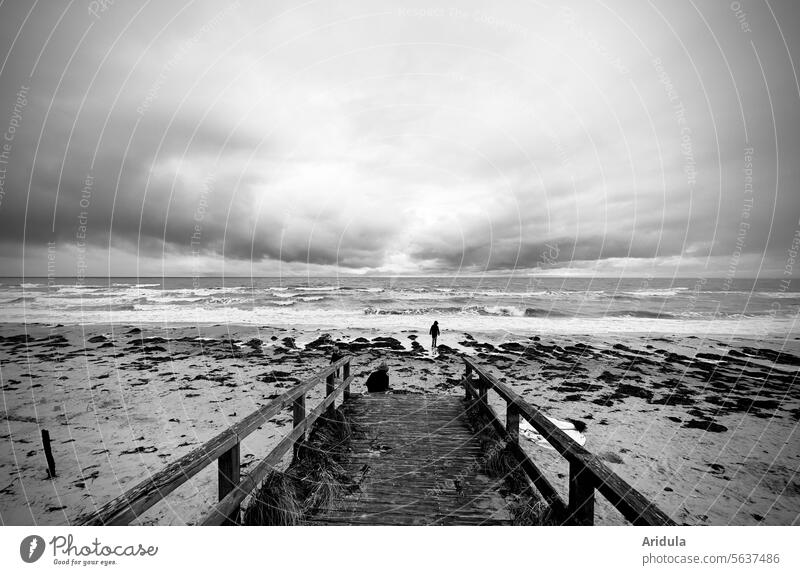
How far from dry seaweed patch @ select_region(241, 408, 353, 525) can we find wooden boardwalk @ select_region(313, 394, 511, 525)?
173mm

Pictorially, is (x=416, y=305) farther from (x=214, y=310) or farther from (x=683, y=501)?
(x=683, y=501)

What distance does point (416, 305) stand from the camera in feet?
129

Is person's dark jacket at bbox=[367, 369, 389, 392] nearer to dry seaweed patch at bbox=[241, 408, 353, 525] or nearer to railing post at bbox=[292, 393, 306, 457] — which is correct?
dry seaweed patch at bbox=[241, 408, 353, 525]

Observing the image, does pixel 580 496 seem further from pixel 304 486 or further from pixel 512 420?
pixel 304 486

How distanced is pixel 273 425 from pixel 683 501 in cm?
971

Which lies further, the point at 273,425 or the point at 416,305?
the point at 416,305

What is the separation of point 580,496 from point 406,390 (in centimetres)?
918

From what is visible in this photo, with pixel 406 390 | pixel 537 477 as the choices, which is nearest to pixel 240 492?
pixel 537 477

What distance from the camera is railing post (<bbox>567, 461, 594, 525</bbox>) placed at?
261cm

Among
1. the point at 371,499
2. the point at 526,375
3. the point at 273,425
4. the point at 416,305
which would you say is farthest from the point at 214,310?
the point at 371,499

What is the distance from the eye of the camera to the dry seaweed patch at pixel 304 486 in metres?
3.33

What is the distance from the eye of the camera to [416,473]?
4398 mm
